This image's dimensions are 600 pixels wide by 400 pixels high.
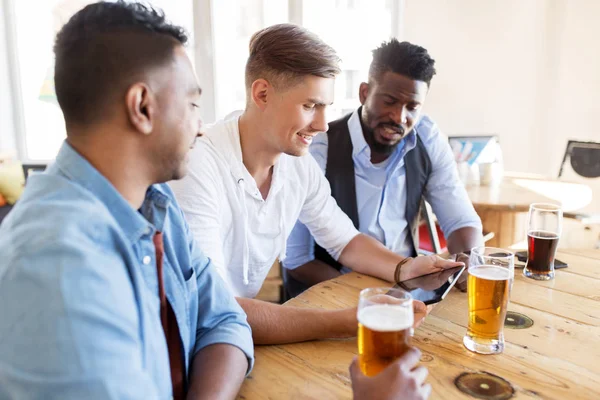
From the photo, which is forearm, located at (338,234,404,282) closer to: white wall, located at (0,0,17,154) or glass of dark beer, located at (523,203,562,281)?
glass of dark beer, located at (523,203,562,281)

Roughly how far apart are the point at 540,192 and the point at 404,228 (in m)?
1.07

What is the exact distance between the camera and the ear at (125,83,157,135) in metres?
0.73

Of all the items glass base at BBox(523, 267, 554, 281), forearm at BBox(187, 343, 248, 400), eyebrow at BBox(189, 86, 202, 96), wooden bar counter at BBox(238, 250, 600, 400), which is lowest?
glass base at BBox(523, 267, 554, 281)

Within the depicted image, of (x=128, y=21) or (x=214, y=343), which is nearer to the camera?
(x=128, y=21)

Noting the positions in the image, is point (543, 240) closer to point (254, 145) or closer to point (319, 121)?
point (319, 121)

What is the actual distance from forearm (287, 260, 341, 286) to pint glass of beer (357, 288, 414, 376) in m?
1.06

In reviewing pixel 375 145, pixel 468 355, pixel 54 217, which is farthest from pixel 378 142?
pixel 54 217

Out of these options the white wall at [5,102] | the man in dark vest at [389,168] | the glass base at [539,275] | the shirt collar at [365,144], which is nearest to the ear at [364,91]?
the man in dark vest at [389,168]

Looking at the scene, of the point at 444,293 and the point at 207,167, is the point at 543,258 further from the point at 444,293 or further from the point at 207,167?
the point at 207,167

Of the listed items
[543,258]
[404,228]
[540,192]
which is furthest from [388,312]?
[540,192]

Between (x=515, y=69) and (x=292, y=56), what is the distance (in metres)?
3.22

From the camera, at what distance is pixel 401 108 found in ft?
6.32

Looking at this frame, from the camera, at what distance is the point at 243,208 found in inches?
55.5

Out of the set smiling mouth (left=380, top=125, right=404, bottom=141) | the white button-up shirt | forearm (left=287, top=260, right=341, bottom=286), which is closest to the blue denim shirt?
the white button-up shirt
